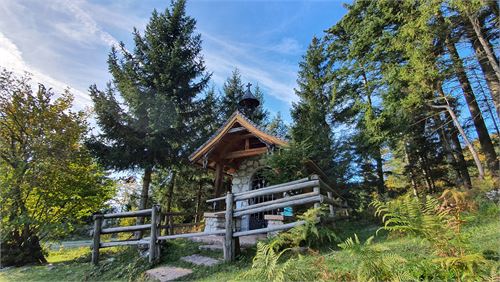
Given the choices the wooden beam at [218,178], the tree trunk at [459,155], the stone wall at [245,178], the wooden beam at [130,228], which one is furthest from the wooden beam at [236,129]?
the tree trunk at [459,155]

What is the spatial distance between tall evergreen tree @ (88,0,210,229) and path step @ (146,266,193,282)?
18.9ft

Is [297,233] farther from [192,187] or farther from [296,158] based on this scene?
[192,187]

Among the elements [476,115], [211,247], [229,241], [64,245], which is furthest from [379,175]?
[64,245]

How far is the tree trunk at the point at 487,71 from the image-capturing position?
863cm

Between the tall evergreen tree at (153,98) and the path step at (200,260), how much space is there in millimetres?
5603

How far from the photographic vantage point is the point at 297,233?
5.43 metres

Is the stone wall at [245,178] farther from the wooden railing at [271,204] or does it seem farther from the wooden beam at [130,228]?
the wooden railing at [271,204]

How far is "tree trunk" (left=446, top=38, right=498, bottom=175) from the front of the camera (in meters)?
9.43

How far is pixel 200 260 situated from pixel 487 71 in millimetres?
11148

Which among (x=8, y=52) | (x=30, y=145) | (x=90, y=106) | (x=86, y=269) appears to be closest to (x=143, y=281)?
(x=86, y=269)

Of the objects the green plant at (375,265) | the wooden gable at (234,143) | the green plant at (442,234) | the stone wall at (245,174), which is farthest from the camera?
the stone wall at (245,174)

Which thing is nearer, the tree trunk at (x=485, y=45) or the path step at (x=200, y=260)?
the path step at (x=200, y=260)

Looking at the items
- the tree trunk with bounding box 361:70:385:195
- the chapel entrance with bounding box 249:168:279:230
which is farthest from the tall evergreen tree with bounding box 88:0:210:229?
the tree trunk with bounding box 361:70:385:195

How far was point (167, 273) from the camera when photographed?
5.81 metres
